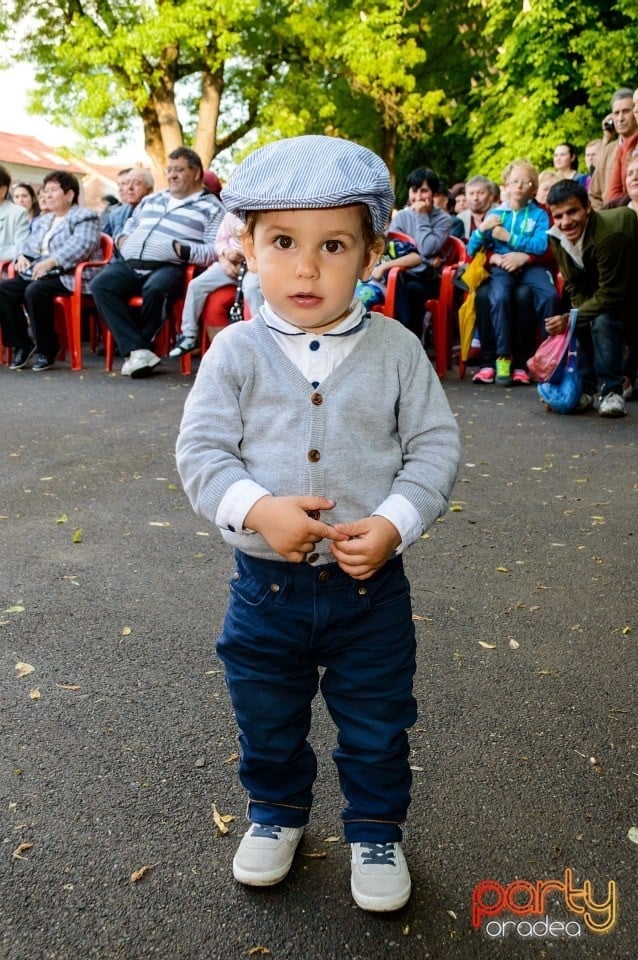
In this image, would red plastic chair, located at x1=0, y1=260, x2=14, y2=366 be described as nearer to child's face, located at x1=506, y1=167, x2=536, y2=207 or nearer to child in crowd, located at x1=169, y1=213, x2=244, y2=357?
child in crowd, located at x1=169, y1=213, x2=244, y2=357

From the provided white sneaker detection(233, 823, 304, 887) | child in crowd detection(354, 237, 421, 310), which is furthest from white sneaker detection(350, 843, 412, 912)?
child in crowd detection(354, 237, 421, 310)

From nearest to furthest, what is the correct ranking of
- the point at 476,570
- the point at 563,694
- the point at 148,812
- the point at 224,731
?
the point at 148,812
the point at 224,731
the point at 563,694
the point at 476,570

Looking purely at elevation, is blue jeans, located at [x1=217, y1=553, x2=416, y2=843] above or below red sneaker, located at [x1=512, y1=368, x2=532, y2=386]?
above

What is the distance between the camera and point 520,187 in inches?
306

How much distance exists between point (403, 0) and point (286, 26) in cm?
267

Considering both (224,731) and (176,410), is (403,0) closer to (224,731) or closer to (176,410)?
(176,410)

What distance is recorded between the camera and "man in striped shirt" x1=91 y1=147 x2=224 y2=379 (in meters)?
8.30

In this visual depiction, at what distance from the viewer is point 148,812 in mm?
2072

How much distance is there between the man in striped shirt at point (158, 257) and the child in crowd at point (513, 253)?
2.33 metres

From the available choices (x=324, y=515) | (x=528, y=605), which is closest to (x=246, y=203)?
(x=324, y=515)

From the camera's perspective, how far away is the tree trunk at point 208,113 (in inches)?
794

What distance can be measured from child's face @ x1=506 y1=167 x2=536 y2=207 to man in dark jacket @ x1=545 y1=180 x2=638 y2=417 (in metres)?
1.23

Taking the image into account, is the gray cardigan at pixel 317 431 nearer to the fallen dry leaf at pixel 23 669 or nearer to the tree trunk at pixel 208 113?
the fallen dry leaf at pixel 23 669

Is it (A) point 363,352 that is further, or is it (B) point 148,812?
(B) point 148,812
